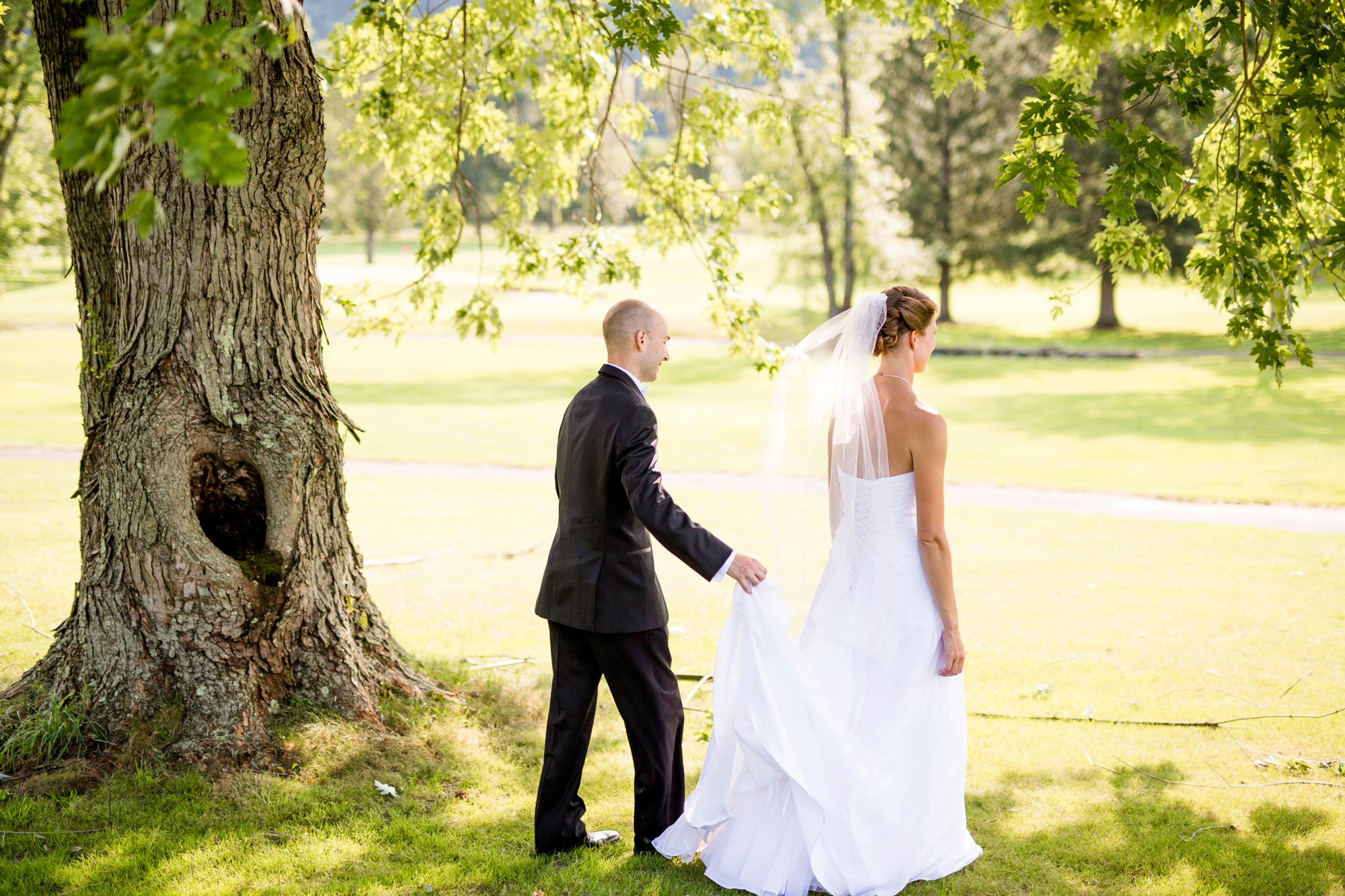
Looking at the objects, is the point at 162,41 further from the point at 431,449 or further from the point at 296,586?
the point at 431,449

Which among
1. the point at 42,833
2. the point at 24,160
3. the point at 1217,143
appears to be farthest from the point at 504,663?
the point at 24,160

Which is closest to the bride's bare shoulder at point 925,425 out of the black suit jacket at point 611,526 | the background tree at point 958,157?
the black suit jacket at point 611,526

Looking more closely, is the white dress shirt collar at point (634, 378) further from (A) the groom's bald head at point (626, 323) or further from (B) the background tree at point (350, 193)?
(B) the background tree at point (350, 193)

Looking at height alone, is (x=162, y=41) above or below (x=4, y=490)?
above

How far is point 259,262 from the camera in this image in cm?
492

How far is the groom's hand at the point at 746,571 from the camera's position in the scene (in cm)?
401

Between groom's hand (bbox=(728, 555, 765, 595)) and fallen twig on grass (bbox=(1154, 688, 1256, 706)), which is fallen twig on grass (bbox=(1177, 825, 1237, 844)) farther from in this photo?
groom's hand (bbox=(728, 555, 765, 595))

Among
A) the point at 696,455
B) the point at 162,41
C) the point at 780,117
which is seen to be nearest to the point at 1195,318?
the point at 696,455

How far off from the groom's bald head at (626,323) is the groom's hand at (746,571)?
104cm

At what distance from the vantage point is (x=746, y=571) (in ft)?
13.2

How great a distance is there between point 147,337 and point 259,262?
0.67 metres

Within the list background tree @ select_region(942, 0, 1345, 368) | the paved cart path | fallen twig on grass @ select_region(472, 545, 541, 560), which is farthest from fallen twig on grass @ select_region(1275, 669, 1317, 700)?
fallen twig on grass @ select_region(472, 545, 541, 560)

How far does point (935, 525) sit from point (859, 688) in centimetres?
80

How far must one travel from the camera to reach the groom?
13.1ft
